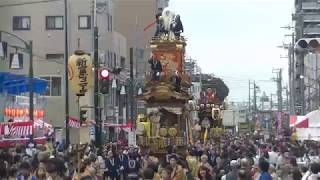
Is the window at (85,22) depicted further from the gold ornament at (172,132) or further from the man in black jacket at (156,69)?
the gold ornament at (172,132)

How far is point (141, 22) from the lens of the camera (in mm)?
97125

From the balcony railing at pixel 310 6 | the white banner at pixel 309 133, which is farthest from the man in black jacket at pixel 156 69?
the balcony railing at pixel 310 6

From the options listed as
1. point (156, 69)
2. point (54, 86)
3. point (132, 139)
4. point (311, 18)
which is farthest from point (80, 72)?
point (311, 18)

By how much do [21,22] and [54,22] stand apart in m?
2.79

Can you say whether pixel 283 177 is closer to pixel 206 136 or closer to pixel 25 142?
pixel 25 142

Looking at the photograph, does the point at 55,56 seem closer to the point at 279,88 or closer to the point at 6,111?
the point at 6,111

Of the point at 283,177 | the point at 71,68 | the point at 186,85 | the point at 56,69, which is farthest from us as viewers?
the point at 56,69

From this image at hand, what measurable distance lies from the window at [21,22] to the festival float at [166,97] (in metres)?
28.8

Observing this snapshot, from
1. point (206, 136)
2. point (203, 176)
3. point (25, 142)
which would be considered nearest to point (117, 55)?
point (206, 136)

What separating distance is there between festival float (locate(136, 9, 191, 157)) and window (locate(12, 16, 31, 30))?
28.8m

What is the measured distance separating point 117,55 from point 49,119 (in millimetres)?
12596

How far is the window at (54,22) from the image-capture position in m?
64.5

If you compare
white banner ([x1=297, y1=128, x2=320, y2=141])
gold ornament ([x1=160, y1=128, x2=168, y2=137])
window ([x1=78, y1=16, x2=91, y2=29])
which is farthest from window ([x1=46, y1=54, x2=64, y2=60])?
white banner ([x1=297, y1=128, x2=320, y2=141])

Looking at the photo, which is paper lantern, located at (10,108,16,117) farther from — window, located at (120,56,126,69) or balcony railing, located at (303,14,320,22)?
balcony railing, located at (303,14,320,22)
